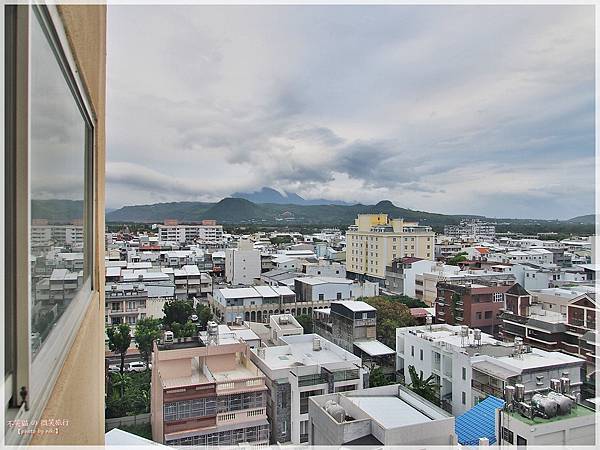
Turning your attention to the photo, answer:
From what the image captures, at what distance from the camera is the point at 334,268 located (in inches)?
386

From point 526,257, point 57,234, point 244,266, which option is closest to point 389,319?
point 244,266

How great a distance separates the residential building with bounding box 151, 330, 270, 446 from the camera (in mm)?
2873

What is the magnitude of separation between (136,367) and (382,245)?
23.5ft

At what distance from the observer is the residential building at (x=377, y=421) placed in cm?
196

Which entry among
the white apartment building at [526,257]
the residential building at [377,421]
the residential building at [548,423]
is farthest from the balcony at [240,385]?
the white apartment building at [526,257]

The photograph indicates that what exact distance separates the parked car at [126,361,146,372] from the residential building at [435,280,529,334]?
4105 millimetres

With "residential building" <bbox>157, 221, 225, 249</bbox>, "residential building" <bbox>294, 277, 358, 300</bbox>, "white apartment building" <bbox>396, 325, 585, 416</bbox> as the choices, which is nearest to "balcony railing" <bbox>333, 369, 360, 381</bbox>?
"white apartment building" <bbox>396, 325, 585, 416</bbox>

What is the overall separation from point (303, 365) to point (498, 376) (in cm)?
149

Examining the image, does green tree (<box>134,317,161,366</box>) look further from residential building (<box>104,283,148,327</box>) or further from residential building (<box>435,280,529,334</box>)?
residential building (<box>435,280,529,334</box>)

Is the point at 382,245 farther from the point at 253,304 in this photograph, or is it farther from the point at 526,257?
the point at 253,304

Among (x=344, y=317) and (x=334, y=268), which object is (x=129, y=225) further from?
(x=344, y=317)

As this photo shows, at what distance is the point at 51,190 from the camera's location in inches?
12.6

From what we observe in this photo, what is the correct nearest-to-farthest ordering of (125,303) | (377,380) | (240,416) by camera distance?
(240,416) → (377,380) → (125,303)

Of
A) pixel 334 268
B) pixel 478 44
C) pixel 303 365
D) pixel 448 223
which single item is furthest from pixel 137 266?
pixel 448 223
